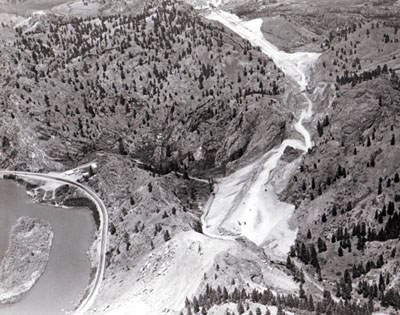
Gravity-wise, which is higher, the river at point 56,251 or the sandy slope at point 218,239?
the sandy slope at point 218,239

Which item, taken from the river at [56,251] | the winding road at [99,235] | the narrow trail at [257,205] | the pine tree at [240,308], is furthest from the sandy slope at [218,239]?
the pine tree at [240,308]

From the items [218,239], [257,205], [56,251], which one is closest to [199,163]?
[257,205]

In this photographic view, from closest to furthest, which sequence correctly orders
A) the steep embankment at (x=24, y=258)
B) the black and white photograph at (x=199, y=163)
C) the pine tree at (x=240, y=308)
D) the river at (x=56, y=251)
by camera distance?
the pine tree at (x=240, y=308), the black and white photograph at (x=199, y=163), the river at (x=56, y=251), the steep embankment at (x=24, y=258)

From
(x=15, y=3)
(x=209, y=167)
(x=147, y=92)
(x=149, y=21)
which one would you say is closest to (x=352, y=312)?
(x=209, y=167)

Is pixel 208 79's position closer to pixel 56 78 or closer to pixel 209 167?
pixel 209 167

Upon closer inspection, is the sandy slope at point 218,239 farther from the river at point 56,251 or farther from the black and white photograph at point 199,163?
the river at point 56,251

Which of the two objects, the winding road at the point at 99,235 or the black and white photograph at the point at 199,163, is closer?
the black and white photograph at the point at 199,163
